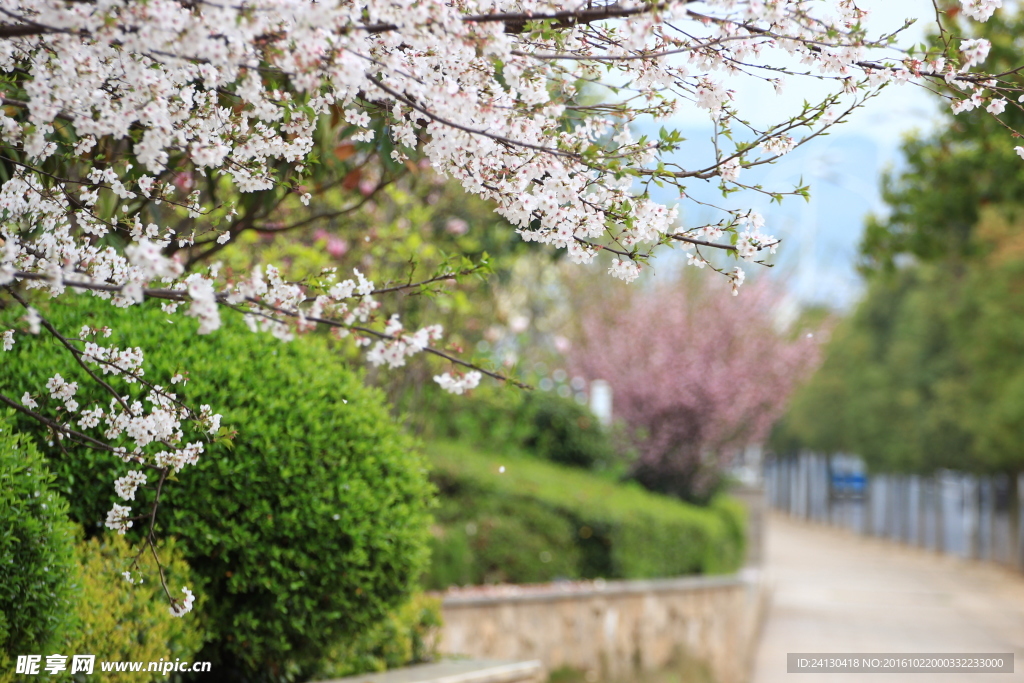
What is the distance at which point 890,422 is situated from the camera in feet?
99.3

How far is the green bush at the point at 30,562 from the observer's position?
2732 mm

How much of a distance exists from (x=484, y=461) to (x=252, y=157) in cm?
607

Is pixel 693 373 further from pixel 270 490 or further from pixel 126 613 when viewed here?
pixel 126 613

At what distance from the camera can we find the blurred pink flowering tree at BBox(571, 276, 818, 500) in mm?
13141

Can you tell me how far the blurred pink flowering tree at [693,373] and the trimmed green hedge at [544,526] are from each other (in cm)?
262

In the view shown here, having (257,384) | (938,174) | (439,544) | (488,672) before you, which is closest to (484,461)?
(439,544)

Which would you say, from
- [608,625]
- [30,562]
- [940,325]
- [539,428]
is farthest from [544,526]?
[940,325]

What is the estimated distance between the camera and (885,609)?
52.7ft

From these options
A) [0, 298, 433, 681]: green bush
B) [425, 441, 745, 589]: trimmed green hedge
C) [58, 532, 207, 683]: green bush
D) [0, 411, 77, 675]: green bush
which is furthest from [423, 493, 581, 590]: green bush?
[0, 411, 77, 675]: green bush

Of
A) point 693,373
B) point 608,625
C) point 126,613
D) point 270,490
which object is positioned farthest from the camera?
point 693,373

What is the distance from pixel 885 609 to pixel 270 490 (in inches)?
581

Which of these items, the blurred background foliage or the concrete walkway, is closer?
the blurred background foliage

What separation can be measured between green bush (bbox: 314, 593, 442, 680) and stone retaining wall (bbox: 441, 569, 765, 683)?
3.31ft

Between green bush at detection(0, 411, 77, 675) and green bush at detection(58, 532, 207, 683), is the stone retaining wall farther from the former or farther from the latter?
green bush at detection(0, 411, 77, 675)
